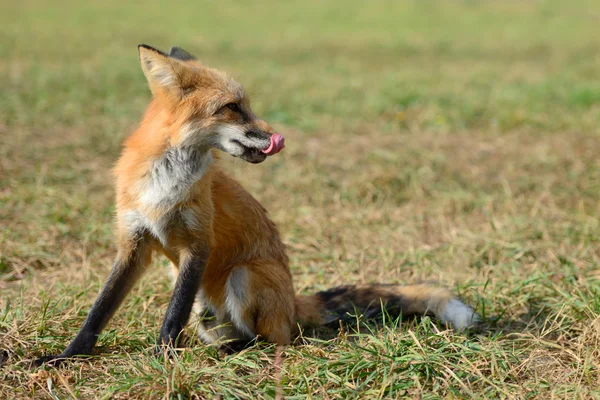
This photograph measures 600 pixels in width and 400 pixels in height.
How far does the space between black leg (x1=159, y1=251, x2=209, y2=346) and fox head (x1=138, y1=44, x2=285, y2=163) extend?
2.61ft

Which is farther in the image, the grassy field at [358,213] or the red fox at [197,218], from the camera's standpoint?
the red fox at [197,218]

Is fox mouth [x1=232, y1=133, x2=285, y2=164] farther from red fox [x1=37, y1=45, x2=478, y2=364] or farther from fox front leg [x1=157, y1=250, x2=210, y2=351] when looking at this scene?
fox front leg [x1=157, y1=250, x2=210, y2=351]

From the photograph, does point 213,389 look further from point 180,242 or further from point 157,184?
point 157,184

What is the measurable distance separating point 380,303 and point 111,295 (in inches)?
80.0

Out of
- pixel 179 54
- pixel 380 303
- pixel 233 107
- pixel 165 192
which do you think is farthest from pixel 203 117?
pixel 380 303

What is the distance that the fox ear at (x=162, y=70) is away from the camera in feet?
14.1

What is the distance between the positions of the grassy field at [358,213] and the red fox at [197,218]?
0.26m

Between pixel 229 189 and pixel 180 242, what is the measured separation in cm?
68

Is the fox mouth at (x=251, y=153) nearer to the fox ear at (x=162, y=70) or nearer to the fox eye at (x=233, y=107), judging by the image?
the fox eye at (x=233, y=107)

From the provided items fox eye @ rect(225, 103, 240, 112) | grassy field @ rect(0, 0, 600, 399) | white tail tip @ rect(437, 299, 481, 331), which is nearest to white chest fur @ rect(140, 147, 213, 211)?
fox eye @ rect(225, 103, 240, 112)

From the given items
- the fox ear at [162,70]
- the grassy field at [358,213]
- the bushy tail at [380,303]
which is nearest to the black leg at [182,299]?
the grassy field at [358,213]

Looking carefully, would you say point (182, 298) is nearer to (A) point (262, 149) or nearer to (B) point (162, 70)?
(A) point (262, 149)

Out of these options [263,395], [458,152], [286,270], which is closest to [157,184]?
[286,270]

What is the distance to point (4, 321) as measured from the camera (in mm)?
4582
